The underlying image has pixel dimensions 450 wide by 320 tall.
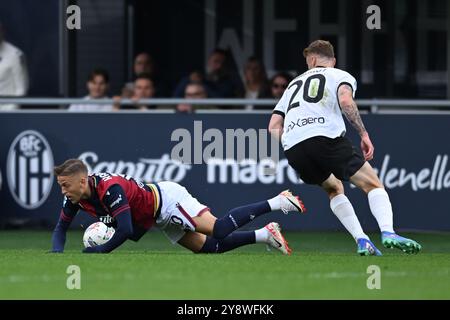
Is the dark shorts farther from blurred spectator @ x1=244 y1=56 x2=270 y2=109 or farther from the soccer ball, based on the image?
blurred spectator @ x1=244 y1=56 x2=270 y2=109

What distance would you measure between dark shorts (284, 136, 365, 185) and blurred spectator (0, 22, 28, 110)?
5.92 metres

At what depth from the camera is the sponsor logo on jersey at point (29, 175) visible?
1496 centimetres

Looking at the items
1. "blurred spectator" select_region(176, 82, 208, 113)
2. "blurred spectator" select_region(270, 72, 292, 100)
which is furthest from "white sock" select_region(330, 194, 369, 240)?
"blurred spectator" select_region(270, 72, 292, 100)

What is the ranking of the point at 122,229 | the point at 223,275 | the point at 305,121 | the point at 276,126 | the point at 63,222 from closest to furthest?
the point at 223,275 → the point at 122,229 → the point at 63,222 → the point at 305,121 → the point at 276,126

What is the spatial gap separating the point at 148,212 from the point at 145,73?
528 centimetres

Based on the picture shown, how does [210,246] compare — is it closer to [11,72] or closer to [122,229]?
[122,229]

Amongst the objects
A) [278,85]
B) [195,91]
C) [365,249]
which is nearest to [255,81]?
[278,85]

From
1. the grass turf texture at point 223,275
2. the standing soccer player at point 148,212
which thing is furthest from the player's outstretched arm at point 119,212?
the grass turf texture at point 223,275

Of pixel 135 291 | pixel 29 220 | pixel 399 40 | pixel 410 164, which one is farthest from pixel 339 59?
pixel 135 291

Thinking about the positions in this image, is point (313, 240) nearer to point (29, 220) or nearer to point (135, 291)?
point (29, 220)

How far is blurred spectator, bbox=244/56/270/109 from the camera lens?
1620 centimetres

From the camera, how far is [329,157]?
37.1 feet

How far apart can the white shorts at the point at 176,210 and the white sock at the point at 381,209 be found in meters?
1.39

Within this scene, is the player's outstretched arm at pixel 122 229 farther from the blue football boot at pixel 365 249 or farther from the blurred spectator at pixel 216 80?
the blurred spectator at pixel 216 80
